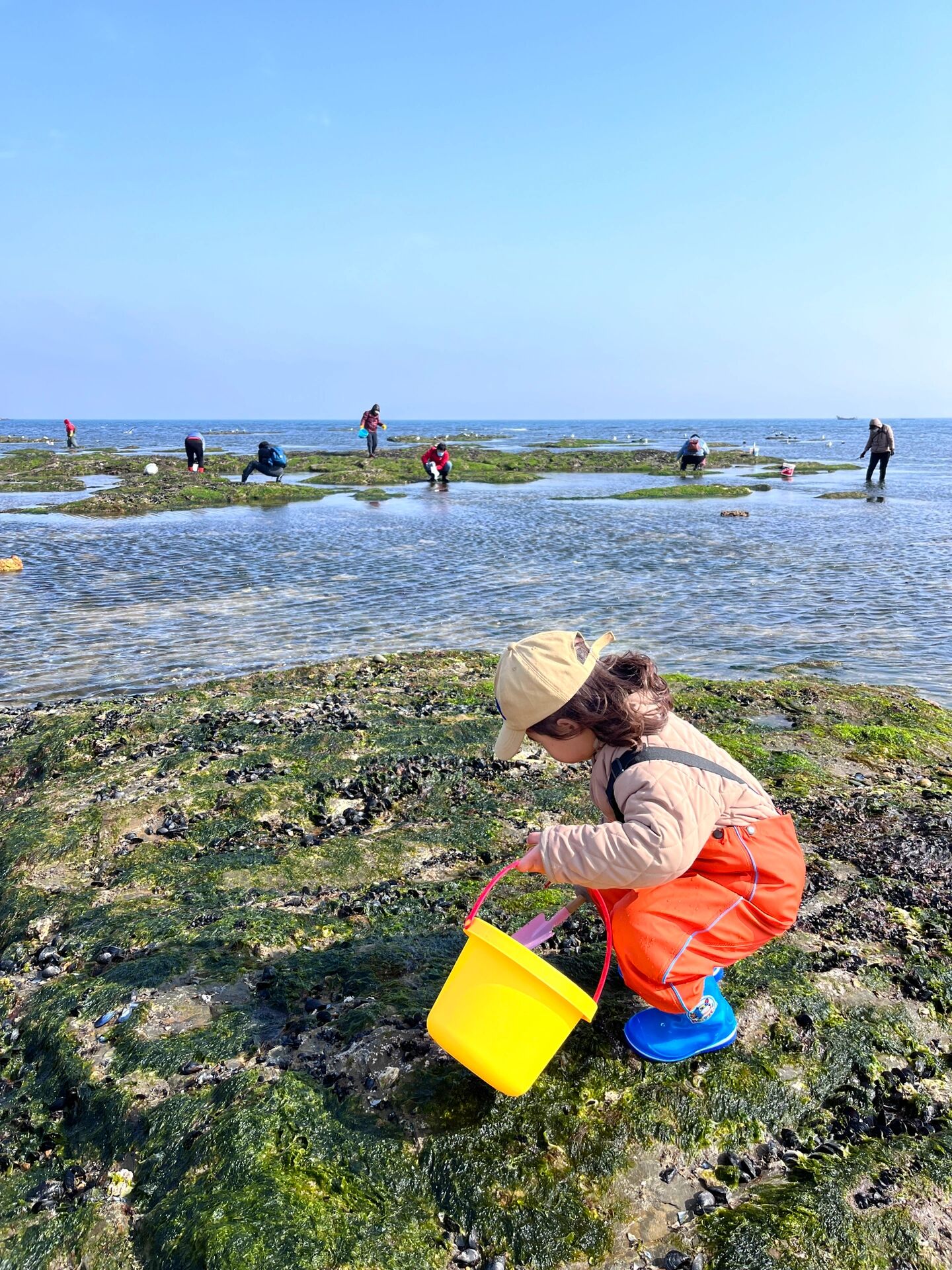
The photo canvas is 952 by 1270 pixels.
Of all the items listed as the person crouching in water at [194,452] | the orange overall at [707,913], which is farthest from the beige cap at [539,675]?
the person crouching in water at [194,452]

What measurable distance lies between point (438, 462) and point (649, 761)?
131 ft

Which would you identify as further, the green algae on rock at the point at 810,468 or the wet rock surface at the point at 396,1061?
the green algae on rock at the point at 810,468

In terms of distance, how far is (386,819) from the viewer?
22.0ft

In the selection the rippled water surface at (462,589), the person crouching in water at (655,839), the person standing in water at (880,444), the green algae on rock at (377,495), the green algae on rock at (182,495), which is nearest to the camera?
the person crouching in water at (655,839)

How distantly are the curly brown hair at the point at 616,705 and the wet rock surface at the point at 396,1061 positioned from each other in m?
1.53

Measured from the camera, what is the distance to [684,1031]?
3.89 metres

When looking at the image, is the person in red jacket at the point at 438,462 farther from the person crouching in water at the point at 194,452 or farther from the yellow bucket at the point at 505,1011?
the yellow bucket at the point at 505,1011

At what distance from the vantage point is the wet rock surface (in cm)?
319

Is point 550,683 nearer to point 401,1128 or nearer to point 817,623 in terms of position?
point 401,1128

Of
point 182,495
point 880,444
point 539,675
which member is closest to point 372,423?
point 182,495

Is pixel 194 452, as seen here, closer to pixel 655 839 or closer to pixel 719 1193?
pixel 655 839

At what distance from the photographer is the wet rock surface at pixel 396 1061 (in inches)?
126

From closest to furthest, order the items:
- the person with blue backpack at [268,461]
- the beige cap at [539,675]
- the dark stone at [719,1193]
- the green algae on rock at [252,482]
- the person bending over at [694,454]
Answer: the dark stone at [719,1193]
the beige cap at [539,675]
the green algae on rock at [252,482]
the person with blue backpack at [268,461]
the person bending over at [694,454]

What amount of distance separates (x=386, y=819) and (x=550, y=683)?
11.7 ft
